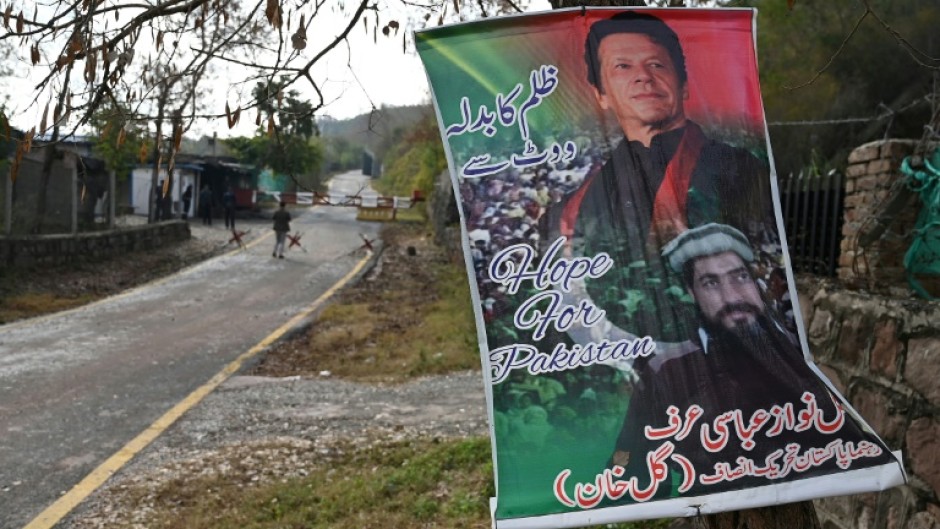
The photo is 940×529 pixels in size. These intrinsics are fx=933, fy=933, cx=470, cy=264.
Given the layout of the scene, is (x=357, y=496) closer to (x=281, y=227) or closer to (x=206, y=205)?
(x=281, y=227)

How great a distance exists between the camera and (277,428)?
7.50 metres

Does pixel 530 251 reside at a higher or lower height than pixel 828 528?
higher

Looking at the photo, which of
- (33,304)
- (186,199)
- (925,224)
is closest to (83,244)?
(33,304)

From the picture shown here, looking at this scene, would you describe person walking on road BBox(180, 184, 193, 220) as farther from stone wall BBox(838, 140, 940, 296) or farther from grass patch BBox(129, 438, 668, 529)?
stone wall BBox(838, 140, 940, 296)

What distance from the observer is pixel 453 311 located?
1527 centimetres

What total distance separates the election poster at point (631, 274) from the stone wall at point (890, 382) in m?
1.13

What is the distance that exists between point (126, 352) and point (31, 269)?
707 cm

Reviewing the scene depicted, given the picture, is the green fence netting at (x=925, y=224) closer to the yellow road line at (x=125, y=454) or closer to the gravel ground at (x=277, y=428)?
the gravel ground at (x=277, y=428)

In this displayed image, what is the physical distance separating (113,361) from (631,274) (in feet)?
29.6

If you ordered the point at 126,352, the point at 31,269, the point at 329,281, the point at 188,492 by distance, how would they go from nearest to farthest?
the point at 188,492 < the point at 126,352 < the point at 31,269 < the point at 329,281

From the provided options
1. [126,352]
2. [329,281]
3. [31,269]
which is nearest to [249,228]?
[329,281]

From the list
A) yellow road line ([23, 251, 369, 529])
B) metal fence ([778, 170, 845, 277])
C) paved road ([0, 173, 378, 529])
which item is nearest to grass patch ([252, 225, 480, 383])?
yellow road line ([23, 251, 369, 529])

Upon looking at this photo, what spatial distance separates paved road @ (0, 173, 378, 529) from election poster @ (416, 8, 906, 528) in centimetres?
396

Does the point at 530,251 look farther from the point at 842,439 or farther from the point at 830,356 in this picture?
the point at 830,356
